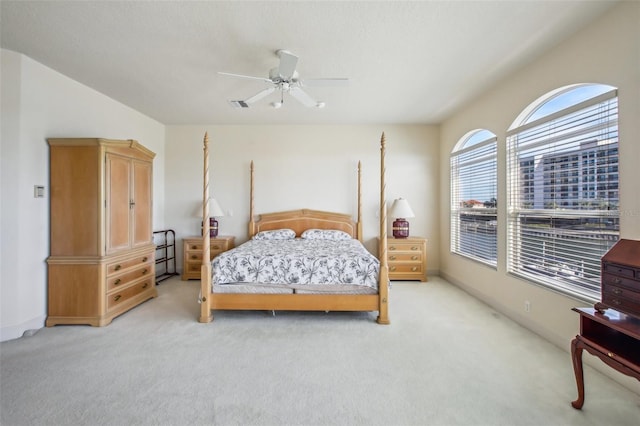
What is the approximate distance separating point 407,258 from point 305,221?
6.26 ft

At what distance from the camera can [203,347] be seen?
2355 mm

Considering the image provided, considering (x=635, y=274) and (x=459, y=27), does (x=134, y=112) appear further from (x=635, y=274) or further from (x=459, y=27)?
(x=635, y=274)

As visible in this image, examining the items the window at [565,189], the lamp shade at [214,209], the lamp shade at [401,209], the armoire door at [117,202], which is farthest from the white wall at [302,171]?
the window at [565,189]

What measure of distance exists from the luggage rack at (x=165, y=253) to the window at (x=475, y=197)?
16.5ft

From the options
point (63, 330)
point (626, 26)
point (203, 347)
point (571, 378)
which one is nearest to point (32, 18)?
point (63, 330)

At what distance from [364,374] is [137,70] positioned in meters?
3.78

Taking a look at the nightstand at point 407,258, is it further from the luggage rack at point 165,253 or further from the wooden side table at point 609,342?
the luggage rack at point 165,253

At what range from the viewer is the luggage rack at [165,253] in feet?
14.9

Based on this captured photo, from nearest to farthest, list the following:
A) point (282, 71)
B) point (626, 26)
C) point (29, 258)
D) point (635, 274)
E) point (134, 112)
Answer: point (635, 274)
point (626, 26)
point (282, 71)
point (29, 258)
point (134, 112)

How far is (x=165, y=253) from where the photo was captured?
15.3 feet

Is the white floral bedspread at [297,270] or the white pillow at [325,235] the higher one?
the white pillow at [325,235]

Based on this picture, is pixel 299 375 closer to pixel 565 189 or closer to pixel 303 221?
pixel 565 189

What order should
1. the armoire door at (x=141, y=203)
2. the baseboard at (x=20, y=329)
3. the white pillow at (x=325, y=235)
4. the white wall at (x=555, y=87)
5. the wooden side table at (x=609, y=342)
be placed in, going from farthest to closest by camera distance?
the white pillow at (x=325, y=235) < the armoire door at (x=141, y=203) < the baseboard at (x=20, y=329) < the white wall at (x=555, y=87) < the wooden side table at (x=609, y=342)

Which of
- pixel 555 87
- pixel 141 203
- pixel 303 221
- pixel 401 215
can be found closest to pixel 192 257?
pixel 141 203
